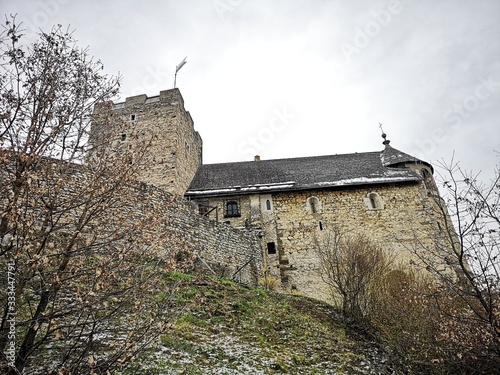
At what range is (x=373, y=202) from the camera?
17.8 meters

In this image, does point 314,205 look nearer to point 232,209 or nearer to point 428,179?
point 232,209

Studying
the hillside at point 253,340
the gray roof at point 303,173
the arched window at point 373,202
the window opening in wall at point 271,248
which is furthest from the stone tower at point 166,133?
the arched window at point 373,202

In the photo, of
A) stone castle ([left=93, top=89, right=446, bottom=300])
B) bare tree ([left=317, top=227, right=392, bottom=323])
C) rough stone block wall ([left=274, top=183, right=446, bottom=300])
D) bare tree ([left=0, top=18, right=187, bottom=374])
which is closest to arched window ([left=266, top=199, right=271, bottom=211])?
stone castle ([left=93, top=89, right=446, bottom=300])

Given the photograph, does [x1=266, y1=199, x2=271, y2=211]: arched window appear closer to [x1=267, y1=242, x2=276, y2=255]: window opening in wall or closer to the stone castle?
the stone castle

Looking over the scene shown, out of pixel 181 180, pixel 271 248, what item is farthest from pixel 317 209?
pixel 181 180

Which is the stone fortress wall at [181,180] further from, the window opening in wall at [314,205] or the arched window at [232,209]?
the window opening in wall at [314,205]

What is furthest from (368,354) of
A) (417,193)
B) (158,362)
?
(417,193)

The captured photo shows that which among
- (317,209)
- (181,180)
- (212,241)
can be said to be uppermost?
(181,180)

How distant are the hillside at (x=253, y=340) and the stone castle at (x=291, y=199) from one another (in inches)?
194

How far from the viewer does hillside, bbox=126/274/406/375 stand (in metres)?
5.92

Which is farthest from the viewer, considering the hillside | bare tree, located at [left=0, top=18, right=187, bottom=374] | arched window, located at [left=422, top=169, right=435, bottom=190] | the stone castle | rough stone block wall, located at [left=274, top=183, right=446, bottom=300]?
arched window, located at [left=422, top=169, right=435, bottom=190]

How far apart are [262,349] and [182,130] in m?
15.5

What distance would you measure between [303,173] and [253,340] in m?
13.7

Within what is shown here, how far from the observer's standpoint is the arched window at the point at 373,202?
1758 cm
